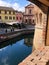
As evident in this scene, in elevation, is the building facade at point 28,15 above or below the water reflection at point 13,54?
above

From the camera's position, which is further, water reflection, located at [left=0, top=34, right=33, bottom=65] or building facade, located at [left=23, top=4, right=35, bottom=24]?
building facade, located at [left=23, top=4, right=35, bottom=24]

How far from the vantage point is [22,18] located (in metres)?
57.8

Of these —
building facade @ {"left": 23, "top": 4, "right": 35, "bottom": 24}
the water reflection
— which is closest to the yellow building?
building facade @ {"left": 23, "top": 4, "right": 35, "bottom": 24}

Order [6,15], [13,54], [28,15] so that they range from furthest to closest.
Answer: [6,15]
[28,15]
[13,54]

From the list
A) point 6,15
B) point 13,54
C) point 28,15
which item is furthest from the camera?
point 6,15

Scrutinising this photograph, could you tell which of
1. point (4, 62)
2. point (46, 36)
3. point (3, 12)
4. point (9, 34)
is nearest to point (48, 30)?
point (46, 36)

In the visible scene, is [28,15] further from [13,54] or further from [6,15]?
[13,54]

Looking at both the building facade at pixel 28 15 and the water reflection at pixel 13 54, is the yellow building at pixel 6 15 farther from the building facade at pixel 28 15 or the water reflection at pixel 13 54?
the water reflection at pixel 13 54

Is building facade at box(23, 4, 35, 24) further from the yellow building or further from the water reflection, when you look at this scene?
the water reflection

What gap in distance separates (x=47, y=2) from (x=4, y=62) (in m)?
10.3

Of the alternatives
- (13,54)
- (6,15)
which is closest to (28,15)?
(6,15)

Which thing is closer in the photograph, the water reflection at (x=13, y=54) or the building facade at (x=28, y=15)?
the water reflection at (x=13, y=54)

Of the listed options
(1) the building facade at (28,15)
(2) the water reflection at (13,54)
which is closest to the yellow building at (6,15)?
(1) the building facade at (28,15)

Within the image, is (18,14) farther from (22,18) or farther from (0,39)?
(0,39)
